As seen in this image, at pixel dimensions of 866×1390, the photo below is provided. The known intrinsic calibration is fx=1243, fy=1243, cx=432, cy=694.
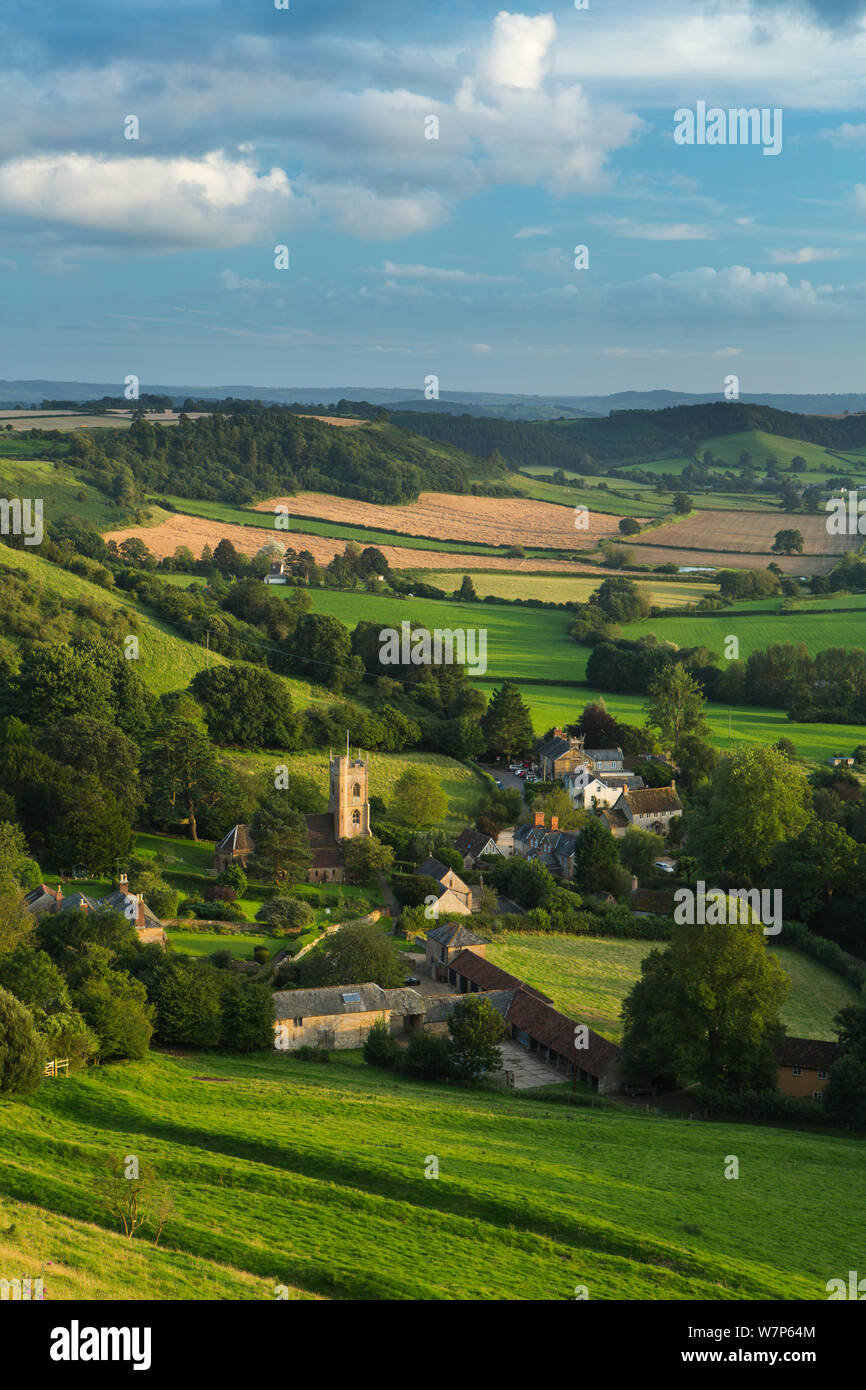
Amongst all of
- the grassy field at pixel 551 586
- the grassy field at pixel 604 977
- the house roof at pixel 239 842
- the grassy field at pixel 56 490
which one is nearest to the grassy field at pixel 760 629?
the grassy field at pixel 551 586

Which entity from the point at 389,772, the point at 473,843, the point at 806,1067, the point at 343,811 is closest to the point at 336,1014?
the point at 806,1067

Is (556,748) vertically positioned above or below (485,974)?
above

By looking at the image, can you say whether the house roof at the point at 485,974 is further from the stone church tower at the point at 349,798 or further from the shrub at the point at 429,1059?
the stone church tower at the point at 349,798

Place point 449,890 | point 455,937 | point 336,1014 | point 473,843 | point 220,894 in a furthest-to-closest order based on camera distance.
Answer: point 473,843 → point 449,890 → point 220,894 → point 455,937 → point 336,1014

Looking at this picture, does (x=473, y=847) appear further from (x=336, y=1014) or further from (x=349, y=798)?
(x=336, y=1014)

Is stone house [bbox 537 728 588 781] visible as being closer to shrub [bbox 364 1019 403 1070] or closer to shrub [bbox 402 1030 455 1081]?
shrub [bbox 364 1019 403 1070]

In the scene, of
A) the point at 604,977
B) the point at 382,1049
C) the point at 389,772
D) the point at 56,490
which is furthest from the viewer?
the point at 56,490

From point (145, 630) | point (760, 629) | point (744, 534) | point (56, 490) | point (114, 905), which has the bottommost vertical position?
point (114, 905)
